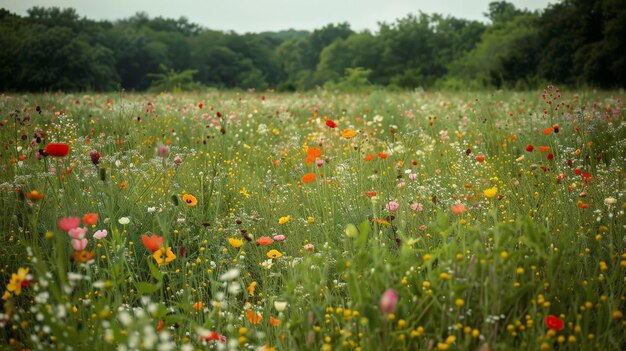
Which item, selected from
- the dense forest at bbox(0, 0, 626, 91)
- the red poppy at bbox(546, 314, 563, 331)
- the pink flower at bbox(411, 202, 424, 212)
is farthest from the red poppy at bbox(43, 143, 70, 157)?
the dense forest at bbox(0, 0, 626, 91)

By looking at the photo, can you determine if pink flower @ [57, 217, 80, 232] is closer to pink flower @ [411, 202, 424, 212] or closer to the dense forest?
pink flower @ [411, 202, 424, 212]

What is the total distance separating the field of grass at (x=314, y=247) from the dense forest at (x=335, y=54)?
5.45 ft

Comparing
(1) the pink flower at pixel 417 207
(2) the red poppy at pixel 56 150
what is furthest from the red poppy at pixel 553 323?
(2) the red poppy at pixel 56 150

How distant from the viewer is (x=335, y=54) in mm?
51938

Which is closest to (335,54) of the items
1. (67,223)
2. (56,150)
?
(56,150)

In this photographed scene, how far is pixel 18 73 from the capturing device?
25.8m

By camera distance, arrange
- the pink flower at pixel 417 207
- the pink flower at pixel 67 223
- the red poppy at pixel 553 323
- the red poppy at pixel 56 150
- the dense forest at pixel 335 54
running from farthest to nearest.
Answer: the dense forest at pixel 335 54
the pink flower at pixel 417 207
the red poppy at pixel 56 150
the pink flower at pixel 67 223
the red poppy at pixel 553 323

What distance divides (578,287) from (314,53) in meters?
65.6

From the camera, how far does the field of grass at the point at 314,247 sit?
192 cm

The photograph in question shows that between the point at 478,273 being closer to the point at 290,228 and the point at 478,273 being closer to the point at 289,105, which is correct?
the point at 290,228

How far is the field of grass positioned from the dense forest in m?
1.66

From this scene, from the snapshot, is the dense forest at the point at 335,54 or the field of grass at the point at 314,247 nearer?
the field of grass at the point at 314,247

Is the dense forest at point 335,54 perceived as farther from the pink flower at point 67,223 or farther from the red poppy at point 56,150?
the pink flower at point 67,223

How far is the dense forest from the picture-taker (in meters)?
23.1
